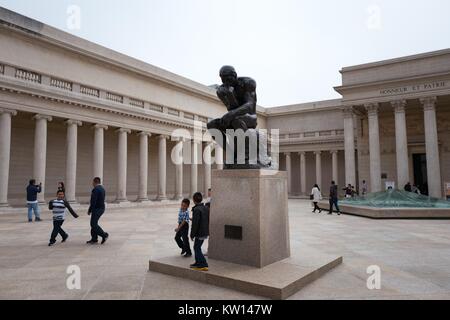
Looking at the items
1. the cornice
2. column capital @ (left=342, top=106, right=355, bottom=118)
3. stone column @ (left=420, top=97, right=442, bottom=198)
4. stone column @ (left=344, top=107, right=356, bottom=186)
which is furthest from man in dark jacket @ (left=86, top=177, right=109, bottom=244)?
column capital @ (left=342, top=106, right=355, bottom=118)

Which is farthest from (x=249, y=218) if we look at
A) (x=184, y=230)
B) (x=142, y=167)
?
(x=142, y=167)

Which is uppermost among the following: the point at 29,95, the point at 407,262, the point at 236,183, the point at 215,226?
the point at 29,95

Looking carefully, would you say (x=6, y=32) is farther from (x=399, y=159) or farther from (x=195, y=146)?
(x=399, y=159)

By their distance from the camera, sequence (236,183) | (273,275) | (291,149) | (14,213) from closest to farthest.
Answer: (273,275)
(236,183)
(14,213)
(291,149)

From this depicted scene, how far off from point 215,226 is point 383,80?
30340 millimetres

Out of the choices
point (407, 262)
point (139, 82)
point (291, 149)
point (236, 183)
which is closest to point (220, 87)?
point (236, 183)

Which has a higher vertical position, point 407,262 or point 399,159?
point 399,159

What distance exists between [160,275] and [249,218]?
2.05 m

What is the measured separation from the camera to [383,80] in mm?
30562

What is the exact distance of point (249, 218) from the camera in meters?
5.99

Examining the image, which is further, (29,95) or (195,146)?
(195,146)

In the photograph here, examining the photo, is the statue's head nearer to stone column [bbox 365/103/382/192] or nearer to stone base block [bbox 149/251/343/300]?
stone base block [bbox 149/251/343/300]

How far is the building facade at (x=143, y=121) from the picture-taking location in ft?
65.2
